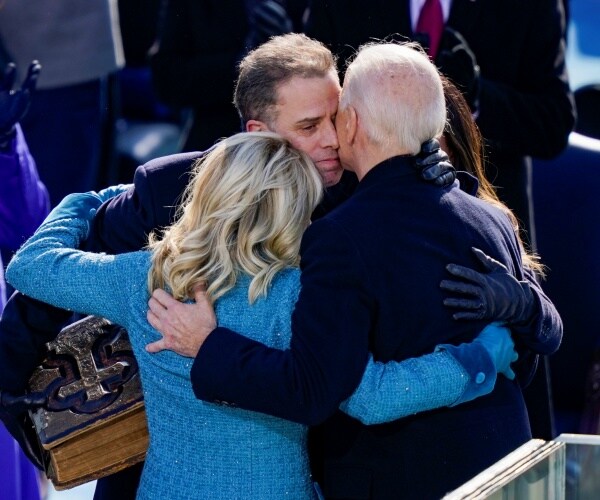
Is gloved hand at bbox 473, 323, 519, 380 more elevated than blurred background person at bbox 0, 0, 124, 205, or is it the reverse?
gloved hand at bbox 473, 323, 519, 380

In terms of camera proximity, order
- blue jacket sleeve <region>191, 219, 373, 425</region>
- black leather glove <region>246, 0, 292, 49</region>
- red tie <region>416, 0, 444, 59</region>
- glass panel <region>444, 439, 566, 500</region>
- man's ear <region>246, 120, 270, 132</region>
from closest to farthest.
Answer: glass panel <region>444, 439, 566, 500</region> < blue jacket sleeve <region>191, 219, 373, 425</region> < man's ear <region>246, 120, 270, 132</region> < red tie <region>416, 0, 444, 59</region> < black leather glove <region>246, 0, 292, 49</region>

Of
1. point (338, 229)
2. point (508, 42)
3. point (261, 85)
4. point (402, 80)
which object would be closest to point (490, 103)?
point (508, 42)

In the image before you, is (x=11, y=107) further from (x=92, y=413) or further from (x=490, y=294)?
(x=490, y=294)

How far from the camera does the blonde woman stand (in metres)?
2.28

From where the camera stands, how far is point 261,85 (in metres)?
2.77

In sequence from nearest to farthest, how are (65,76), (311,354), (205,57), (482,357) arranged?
1. (311,354)
2. (482,357)
3. (205,57)
4. (65,76)

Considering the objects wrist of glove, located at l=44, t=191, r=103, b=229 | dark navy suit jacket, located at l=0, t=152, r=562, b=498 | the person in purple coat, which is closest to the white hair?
dark navy suit jacket, located at l=0, t=152, r=562, b=498

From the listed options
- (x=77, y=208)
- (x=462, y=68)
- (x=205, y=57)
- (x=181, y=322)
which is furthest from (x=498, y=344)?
(x=205, y=57)

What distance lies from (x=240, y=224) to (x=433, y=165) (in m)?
0.39

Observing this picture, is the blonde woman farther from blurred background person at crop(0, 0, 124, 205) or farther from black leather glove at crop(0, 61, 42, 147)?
blurred background person at crop(0, 0, 124, 205)

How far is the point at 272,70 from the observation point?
2773mm

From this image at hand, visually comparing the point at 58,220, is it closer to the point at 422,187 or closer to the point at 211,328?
the point at 211,328

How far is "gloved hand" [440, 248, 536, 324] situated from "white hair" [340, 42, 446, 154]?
0.26 m

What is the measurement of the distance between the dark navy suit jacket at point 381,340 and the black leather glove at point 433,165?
0.02 meters
